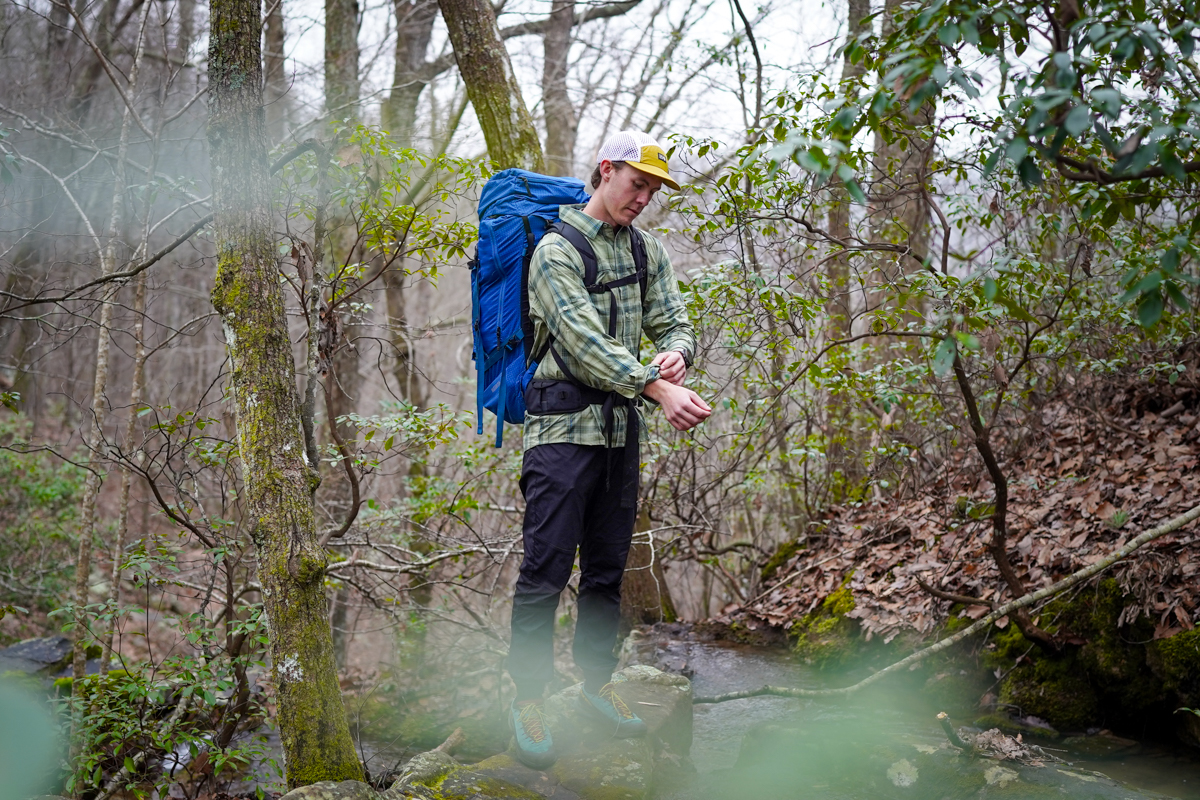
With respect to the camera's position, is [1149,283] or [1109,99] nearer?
[1109,99]

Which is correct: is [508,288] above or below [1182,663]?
above

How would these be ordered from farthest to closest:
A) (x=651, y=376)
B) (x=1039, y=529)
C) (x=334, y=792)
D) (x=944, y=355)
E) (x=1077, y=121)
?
1. (x=1039, y=529)
2. (x=651, y=376)
3. (x=334, y=792)
4. (x=944, y=355)
5. (x=1077, y=121)

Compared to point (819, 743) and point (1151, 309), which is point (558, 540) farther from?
point (1151, 309)

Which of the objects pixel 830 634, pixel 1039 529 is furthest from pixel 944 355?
pixel 830 634

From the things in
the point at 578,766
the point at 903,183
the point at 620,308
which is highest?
the point at 903,183

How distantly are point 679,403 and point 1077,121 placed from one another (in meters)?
1.48

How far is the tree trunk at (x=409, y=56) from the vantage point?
10.7 metres

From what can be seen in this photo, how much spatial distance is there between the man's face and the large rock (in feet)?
6.75

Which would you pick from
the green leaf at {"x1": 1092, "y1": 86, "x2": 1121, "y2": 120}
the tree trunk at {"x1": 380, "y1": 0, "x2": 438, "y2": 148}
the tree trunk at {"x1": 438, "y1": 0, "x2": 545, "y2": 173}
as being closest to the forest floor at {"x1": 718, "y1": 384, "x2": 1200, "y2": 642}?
the green leaf at {"x1": 1092, "y1": 86, "x2": 1121, "y2": 120}

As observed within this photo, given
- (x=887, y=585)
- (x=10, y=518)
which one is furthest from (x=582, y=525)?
(x=10, y=518)

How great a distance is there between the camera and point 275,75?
9438mm

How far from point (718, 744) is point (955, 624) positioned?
1.60 metres

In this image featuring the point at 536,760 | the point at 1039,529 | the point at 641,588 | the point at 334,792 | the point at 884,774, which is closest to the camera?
the point at 334,792

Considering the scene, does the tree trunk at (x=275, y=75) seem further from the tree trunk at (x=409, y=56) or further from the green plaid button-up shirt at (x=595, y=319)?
the green plaid button-up shirt at (x=595, y=319)
